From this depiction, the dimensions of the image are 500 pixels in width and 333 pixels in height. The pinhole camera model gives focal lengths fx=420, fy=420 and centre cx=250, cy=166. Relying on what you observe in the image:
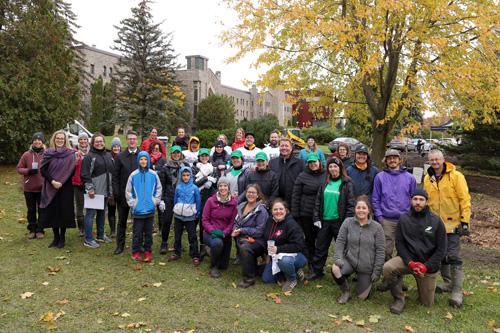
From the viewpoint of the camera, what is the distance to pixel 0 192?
11859 mm

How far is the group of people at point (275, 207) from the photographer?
527cm

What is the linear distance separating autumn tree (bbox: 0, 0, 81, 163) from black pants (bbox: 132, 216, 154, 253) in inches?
392

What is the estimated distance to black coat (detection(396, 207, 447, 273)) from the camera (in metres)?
5.00

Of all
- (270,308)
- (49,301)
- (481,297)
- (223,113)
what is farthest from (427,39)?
(223,113)

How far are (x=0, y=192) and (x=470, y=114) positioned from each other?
524 inches

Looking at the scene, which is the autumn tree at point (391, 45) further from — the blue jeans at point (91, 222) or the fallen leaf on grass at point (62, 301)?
the fallen leaf on grass at point (62, 301)

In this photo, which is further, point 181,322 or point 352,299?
point 352,299

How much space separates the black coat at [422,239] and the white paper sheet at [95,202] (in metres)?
4.80

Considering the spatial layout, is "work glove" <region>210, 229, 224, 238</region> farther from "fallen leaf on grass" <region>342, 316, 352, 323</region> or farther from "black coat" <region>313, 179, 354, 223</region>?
"fallen leaf on grass" <region>342, 316, 352, 323</region>

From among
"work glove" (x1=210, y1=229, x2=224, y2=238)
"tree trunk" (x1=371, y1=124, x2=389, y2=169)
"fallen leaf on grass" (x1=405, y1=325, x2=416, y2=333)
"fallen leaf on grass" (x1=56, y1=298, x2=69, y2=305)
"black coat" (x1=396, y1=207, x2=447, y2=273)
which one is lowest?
"fallen leaf on grass" (x1=405, y1=325, x2=416, y2=333)

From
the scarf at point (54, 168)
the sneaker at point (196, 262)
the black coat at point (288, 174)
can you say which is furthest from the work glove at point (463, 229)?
the scarf at point (54, 168)

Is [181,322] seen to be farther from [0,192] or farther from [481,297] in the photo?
[0,192]

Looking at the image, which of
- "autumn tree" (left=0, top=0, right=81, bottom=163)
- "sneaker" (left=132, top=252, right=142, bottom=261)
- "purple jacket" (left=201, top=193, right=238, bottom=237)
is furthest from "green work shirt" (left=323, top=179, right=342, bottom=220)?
"autumn tree" (left=0, top=0, right=81, bottom=163)

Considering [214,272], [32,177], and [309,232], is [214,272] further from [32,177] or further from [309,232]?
[32,177]
